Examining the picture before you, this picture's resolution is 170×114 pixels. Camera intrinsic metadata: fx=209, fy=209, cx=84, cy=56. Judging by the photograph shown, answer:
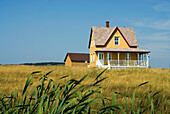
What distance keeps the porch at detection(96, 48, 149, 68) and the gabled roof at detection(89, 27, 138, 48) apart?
5.68ft

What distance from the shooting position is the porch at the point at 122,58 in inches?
1283

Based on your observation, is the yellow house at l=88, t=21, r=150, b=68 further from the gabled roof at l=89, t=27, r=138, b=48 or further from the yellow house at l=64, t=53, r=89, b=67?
the yellow house at l=64, t=53, r=89, b=67

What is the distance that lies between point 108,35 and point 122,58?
4.57m

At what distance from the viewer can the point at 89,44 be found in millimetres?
41625

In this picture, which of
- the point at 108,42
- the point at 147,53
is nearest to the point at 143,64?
the point at 147,53

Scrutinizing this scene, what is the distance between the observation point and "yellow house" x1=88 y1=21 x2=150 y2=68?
33.6 meters

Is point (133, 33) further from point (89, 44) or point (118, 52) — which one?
point (89, 44)

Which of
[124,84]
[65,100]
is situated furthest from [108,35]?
[65,100]

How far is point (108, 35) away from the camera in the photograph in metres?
35.5

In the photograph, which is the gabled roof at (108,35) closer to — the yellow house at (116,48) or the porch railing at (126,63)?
the yellow house at (116,48)

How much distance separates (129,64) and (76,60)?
20424 millimetres

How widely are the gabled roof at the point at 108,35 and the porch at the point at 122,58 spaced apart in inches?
68.2

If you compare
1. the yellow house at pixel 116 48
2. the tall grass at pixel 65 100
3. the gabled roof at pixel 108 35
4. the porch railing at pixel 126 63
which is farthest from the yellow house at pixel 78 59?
the tall grass at pixel 65 100

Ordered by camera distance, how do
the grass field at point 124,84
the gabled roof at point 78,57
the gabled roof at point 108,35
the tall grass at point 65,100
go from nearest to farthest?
the tall grass at point 65,100
the grass field at point 124,84
the gabled roof at point 108,35
the gabled roof at point 78,57
